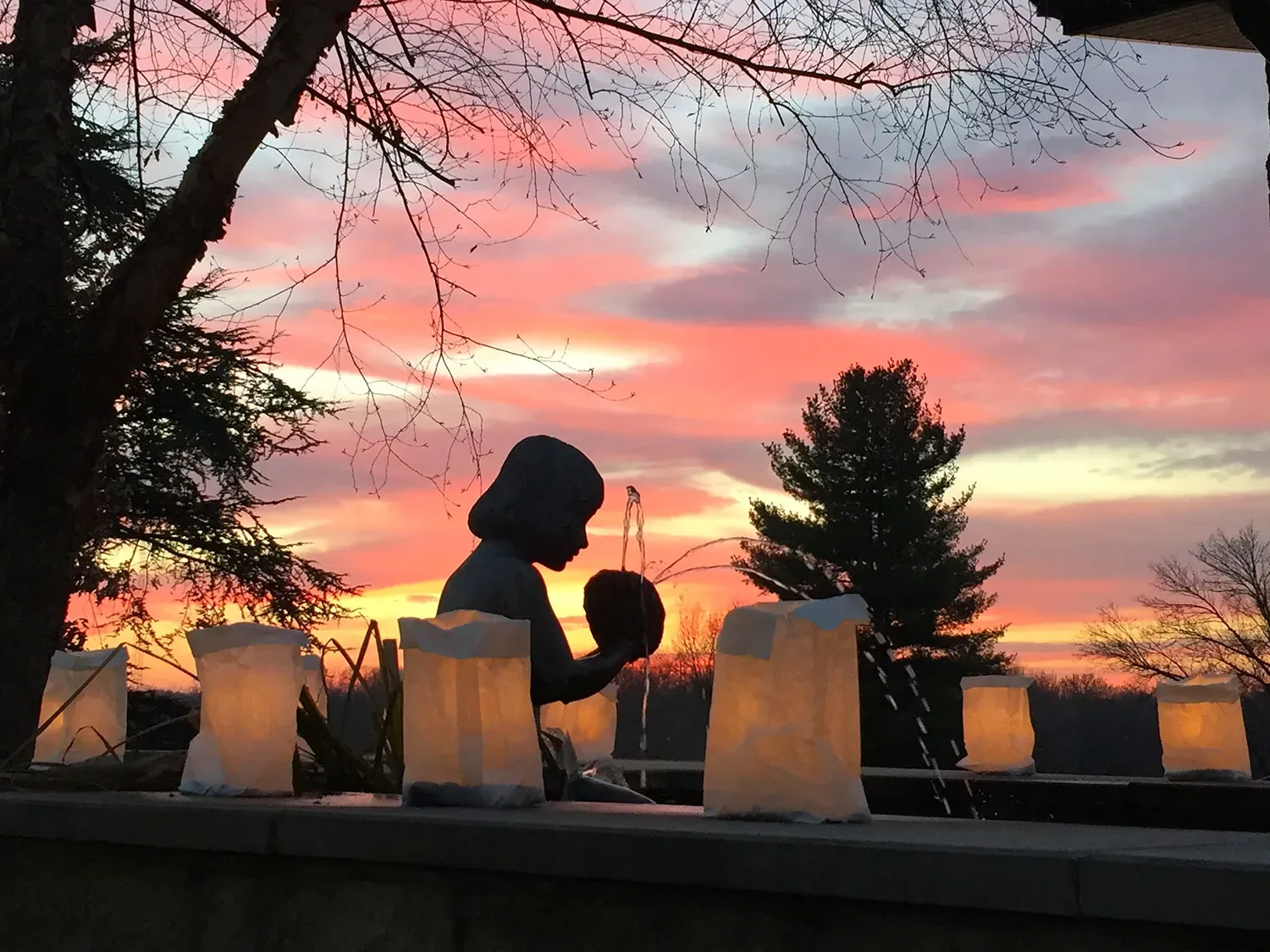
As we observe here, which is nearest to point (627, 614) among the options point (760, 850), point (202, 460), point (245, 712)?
point (245, 712)

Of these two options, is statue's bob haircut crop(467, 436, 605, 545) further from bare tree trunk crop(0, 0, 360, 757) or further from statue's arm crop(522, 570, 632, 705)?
bare tree trunk crop(0, 0, 360, 757)

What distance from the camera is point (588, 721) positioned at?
8.27m

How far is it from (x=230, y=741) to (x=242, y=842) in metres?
1.06

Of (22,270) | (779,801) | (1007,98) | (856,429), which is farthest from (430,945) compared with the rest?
(856,429)

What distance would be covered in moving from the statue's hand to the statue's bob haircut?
0.91 ft

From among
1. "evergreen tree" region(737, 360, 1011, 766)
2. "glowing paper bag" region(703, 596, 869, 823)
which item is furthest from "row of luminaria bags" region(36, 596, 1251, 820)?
"evergreen tree" region(737, 360, 1011, 766)

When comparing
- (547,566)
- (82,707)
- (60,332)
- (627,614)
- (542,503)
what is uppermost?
(60,332)

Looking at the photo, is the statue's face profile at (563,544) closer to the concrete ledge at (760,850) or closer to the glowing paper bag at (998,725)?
the concrete ledge at (760,850)

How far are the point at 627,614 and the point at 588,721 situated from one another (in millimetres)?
3405

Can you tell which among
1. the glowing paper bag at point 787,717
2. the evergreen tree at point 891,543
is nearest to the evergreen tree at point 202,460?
the evergreen tree at point 891,543

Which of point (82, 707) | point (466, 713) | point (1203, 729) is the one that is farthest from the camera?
point (1203, 729)

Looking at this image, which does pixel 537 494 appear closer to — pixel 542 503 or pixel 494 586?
pixel 542 503

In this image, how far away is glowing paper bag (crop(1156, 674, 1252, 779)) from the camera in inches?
314

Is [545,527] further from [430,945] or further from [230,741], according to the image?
[430,945]
